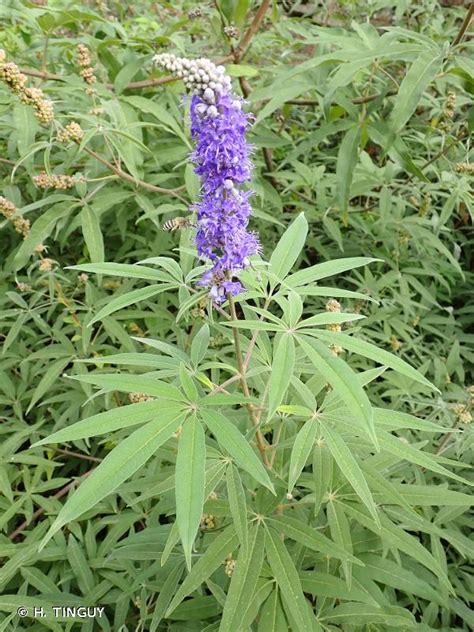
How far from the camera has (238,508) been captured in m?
1.69

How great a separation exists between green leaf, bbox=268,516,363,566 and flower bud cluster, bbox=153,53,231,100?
145 cm

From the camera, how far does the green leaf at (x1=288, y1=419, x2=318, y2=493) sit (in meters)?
1.67

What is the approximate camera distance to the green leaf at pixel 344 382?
139cm

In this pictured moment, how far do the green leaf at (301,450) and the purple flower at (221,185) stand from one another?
518 millimetres

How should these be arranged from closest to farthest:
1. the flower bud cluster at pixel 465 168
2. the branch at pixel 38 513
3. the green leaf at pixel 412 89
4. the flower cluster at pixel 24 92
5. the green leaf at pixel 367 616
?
the green leaf at pixel 367 616
the green leaf at pixel 412 89
the flower cluster at pixel 24 92
the branch at pixel 38 513
the flower bud cluster at pixel 465 168

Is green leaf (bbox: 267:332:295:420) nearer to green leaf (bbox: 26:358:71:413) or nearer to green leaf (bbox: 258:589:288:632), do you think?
green leaf (bbox: 258:589:288:632)

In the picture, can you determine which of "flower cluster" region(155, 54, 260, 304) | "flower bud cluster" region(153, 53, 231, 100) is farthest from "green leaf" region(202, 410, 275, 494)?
"flower bud cluster" region(153, 53, 231, 100)

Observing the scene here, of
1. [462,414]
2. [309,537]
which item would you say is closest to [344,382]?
[309,537]

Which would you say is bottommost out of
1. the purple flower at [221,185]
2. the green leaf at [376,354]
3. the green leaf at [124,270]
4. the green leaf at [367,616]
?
the green leaf at [367,616]

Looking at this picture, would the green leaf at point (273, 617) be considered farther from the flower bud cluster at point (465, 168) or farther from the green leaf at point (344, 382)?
the flower bud cluster at point (465, 168)

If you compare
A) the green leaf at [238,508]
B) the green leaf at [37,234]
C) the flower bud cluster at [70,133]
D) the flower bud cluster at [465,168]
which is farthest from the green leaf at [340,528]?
the flower bud cluster at [465,168]

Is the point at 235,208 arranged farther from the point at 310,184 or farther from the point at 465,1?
the point at 465,1

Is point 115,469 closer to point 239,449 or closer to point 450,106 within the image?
point 239,449

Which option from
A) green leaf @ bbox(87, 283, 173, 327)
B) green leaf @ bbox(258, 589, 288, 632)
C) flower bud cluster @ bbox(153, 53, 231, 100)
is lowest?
green leaf @ bbox(258, 589, 288, 632)
